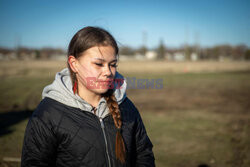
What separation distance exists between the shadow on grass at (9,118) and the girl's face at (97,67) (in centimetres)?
415

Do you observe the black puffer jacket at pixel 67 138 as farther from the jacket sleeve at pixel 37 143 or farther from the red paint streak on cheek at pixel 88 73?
the red paint streak on cheek at pixel 88 73

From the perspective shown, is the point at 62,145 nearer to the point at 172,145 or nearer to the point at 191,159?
the point at 191,159

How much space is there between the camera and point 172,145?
4.50 metres

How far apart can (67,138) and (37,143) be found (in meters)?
0.20

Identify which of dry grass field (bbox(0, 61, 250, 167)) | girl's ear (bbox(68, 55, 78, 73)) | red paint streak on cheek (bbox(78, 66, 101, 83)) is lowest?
dry grass field (bbox(0, 61, 250, 167))

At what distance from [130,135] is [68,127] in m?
0.52

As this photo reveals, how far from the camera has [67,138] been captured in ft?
4.58

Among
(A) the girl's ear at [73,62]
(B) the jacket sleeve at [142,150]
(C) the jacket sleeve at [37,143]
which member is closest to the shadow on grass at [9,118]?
(C) the jacket sleeve at [37,143]

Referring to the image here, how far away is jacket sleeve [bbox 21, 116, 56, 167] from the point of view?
1338 mm

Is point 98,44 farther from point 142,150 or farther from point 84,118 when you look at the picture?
point 142,150

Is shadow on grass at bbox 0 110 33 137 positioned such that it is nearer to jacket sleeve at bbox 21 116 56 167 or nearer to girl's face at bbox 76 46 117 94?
jacket sleeve at bbox 21 116 56 167

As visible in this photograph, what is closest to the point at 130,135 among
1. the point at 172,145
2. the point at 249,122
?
the point at 172,145

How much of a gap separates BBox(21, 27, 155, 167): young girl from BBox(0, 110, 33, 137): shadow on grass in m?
4.00

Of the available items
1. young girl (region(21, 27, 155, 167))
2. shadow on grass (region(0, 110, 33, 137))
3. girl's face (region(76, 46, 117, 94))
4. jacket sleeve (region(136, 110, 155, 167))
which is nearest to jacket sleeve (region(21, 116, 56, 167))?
young girl (region(21, 27, 155, 167))
